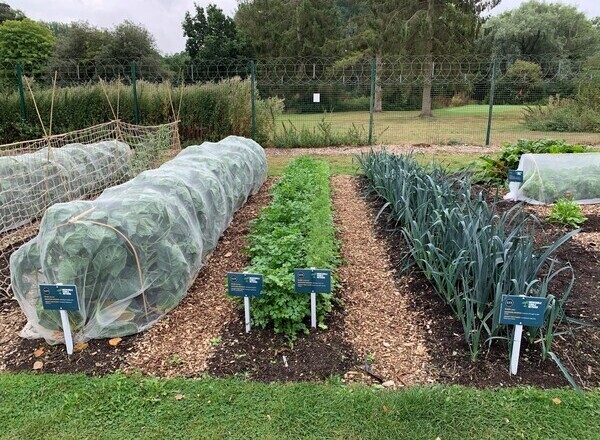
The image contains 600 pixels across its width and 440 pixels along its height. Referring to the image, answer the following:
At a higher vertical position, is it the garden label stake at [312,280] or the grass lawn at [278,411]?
the garden label stake at [312,280]

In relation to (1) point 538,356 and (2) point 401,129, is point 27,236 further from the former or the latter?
(2) point 401,129

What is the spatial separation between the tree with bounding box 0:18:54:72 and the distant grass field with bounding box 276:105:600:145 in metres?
17.6

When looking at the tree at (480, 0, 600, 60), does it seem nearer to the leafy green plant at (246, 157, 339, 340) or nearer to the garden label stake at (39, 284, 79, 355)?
the leafy green plant at (246, 157, 339, 340)

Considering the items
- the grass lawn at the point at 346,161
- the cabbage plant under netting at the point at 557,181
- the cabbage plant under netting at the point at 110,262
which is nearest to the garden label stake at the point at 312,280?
the cabbage plant under netting at the point at 110,262

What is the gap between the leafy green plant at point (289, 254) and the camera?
2.82 m

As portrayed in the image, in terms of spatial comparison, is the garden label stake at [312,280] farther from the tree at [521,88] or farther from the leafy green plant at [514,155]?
the tree at [521,88]

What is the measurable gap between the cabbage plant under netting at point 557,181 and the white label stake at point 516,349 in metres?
3.68

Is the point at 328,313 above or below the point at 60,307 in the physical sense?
below

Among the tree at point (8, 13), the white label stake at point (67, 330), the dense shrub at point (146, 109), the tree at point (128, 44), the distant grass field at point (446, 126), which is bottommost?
the white label stake at point (67, 330)

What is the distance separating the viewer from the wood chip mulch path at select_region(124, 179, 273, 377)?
8.59 ft

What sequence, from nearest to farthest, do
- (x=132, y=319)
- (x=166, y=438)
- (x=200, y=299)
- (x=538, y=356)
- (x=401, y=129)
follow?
(x=166, y=438), (x=538, y=356), (x=132, y=319), (x=200, y=299), (x=401, y=129)

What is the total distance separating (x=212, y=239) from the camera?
414 centimetres

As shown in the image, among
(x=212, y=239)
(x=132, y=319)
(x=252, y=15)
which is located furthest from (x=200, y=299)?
(x=252, y=15)

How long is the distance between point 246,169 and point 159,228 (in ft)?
9.98
